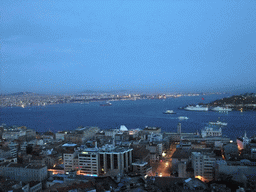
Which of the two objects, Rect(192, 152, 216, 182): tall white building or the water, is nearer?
Rect(192, 152, 216, 182): tall white building

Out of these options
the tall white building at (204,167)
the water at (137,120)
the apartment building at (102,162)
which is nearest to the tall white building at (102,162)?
the apartment building at (102,162)

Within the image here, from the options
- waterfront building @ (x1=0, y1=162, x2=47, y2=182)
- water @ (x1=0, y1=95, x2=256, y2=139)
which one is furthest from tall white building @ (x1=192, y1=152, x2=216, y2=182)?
water @ (x1=0, y1=95, x2=256, y2=139)

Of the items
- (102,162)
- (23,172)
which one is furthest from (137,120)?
(23,172)

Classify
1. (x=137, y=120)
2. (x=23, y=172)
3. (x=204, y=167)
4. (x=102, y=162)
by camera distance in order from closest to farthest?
(x=204, y=167) → (x=23, y=172) → (x=102, y=162) → (x=137, y=120)

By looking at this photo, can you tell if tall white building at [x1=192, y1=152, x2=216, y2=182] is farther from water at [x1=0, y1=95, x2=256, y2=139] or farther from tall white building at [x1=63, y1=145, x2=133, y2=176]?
water at [x1=0, y1=95, x2=256, y2=139]

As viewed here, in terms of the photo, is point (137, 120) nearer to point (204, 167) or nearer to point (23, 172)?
point (204, 167)

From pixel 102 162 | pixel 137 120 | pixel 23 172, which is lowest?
pixel 137 120

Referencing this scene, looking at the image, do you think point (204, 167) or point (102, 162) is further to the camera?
point (102, 162)

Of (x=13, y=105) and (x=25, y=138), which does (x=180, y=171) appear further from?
(x=13, y=105)

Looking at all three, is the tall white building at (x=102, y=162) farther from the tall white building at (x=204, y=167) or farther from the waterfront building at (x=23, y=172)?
the tall white building at (x=204, y=167)

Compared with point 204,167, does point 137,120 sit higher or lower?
lower
